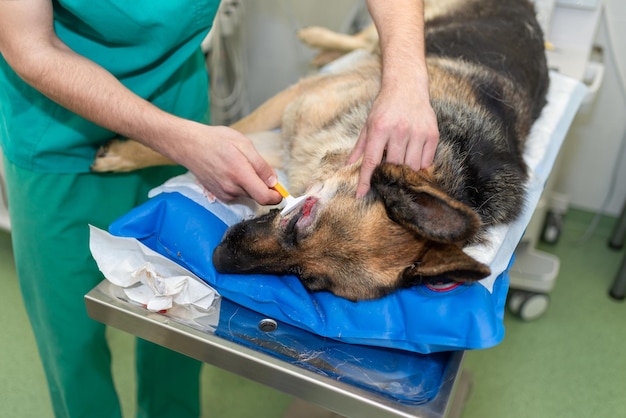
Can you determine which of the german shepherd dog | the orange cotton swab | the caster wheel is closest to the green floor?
the caster wheel

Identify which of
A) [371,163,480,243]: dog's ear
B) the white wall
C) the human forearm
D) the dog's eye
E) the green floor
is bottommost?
the green floor

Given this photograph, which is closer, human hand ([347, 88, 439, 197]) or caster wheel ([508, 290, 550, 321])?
human hand ([347, 88, 439, 197])

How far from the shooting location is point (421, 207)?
1.17 meters

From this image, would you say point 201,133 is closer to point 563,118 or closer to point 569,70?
point 563,118

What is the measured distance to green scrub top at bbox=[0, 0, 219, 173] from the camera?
1458 millimetres

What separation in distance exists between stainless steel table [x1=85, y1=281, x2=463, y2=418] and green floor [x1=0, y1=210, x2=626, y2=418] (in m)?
1.41

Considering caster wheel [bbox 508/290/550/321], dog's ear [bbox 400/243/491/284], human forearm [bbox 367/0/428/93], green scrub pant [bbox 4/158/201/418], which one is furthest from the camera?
caster wheel [bbox 508/290/550/321]

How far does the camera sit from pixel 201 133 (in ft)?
4.25

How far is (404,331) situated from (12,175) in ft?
3.91

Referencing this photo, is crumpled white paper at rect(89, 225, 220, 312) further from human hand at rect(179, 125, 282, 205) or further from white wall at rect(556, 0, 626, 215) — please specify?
white wall at rect(556, 0, 626, 215)

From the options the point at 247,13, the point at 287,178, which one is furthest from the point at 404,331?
the point at 247,13

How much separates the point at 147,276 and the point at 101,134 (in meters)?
0.63

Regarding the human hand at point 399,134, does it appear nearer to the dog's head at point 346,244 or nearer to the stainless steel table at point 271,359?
the dog's head at point 346,244

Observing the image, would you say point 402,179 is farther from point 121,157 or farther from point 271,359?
point 121,157
